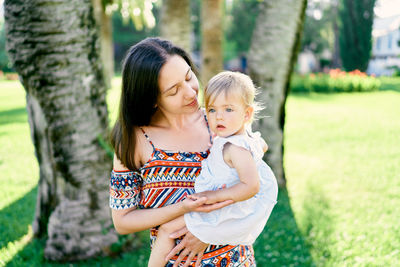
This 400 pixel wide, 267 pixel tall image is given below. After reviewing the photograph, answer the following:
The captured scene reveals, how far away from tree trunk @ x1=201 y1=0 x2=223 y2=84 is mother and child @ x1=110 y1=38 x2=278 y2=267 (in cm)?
860

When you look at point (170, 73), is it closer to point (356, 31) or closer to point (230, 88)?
point (230, 88)

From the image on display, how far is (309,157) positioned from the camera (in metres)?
7.65

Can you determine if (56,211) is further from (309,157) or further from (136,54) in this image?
(309,157)

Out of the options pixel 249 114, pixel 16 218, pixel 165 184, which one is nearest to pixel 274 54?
pixel 249 114

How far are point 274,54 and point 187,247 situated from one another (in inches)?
144

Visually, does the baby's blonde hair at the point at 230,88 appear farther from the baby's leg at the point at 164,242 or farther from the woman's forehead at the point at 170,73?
the baby's leg at the point at 164,242

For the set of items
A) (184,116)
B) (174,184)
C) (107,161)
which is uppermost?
(184,116)

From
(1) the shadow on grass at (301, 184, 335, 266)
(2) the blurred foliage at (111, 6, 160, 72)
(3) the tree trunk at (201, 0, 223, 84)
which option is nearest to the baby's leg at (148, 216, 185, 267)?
(1) the shadow on grass at (301, 184, 335, 266)

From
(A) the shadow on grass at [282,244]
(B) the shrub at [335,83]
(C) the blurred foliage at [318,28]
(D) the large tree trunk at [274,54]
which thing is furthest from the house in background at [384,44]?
(A) the shadow on grass at [282,244]

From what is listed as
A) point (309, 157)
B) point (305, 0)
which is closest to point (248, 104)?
point (305, 0)

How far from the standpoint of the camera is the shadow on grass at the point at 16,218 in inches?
172

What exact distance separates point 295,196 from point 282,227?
1.12 m

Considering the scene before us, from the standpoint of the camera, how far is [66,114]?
3.35m

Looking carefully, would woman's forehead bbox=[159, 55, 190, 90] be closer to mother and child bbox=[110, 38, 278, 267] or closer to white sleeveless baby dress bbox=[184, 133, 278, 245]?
mother and child bbox=[110, 38, 278, 267]
